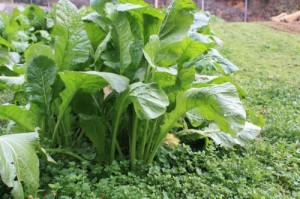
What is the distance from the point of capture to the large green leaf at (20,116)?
77.9 inches

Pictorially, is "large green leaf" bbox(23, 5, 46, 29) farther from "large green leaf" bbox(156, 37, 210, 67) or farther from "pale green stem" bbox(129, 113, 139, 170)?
"pale green stem" bbox(129, 113, 139, 170)

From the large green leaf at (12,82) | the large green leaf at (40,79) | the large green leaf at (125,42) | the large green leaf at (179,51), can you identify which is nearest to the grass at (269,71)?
the large green leaf at (179,51)

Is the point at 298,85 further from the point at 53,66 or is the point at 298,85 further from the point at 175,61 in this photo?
the point at 53,66

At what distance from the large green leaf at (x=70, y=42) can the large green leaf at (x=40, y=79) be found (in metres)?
0.15

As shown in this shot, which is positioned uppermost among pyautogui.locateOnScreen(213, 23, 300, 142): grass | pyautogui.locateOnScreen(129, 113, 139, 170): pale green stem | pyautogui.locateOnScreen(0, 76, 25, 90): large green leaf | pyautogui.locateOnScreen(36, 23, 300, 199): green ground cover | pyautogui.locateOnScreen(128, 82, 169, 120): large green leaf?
pyautogui.locateOnScreen(128, 82, 169, 120): large green leaf

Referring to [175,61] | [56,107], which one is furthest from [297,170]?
[56,107]

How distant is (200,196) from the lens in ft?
6.81

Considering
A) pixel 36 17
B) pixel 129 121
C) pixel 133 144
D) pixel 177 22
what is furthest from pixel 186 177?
pixel 36 17

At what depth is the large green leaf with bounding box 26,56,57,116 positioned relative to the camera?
6.83ft

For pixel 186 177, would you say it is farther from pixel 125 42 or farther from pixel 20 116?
pixel 20 116

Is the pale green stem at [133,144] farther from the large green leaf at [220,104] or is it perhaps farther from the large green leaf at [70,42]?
the large green leaf at [70,42]

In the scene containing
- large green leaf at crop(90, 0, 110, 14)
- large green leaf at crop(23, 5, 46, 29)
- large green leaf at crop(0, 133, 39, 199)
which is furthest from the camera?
large green leaf at crop(23, 5, 46, 29)

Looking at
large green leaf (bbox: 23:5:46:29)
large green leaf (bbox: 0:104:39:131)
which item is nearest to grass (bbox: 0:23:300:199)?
large green leaf (bbox: 0:104:39:131)

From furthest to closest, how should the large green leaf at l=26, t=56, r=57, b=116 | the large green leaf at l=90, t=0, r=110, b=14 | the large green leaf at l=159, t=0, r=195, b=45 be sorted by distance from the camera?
the large green leaf at l=90, t=0, r=110, b=14
the large green leaf at l=159, t=0, r=195, b=45
the large green leaf at l=26, t=56, r=57, b=116
